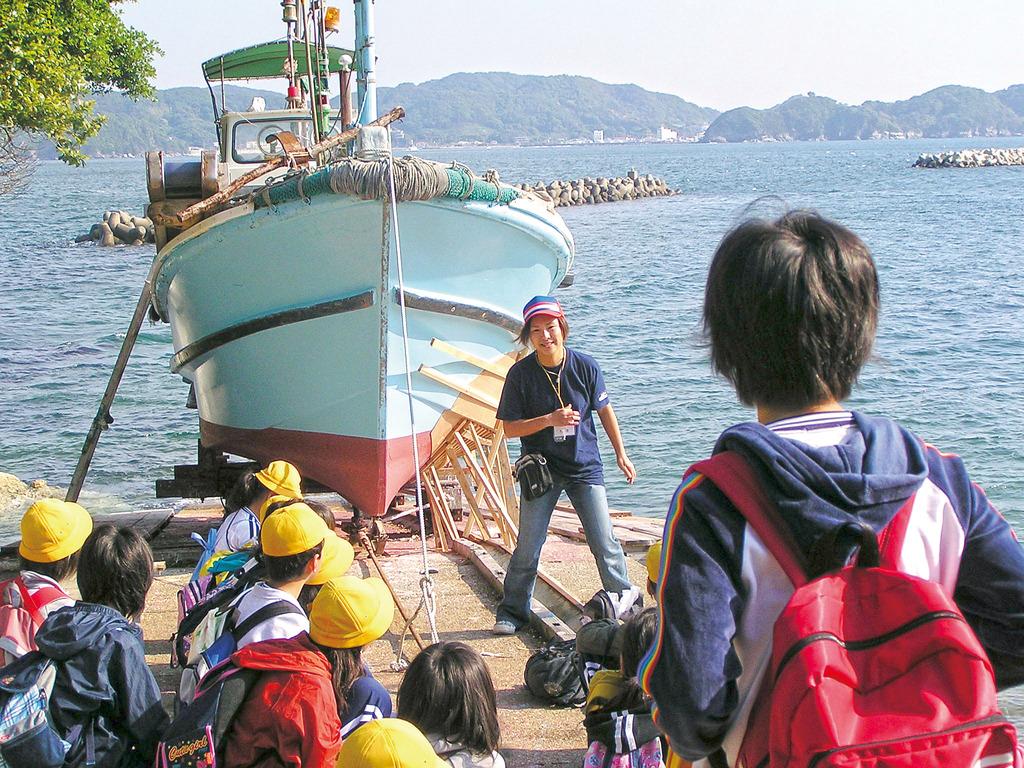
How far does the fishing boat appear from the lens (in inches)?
303

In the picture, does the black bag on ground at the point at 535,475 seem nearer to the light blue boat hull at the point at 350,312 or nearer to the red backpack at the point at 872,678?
the light blue boat hull at the point at 350,312

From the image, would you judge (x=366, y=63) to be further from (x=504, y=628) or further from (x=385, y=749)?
(x=385, y=749)

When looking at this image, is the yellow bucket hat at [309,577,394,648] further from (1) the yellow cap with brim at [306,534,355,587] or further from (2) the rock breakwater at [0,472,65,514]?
(2) the rock breakwater at [0,472,65,514]

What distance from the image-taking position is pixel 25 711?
10.7 ft

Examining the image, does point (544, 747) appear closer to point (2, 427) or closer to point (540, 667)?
point (540, 667)

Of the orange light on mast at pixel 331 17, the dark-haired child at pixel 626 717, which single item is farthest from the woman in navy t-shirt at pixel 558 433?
the orange light on mast at pixel 331 17

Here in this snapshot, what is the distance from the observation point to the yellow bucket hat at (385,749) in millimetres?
2406

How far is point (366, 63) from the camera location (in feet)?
28.4

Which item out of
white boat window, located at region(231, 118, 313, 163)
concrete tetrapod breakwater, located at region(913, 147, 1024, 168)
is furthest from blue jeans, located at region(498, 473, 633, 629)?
concrete tetrapod breakwater, located at region(913, 147, 1024, 168)

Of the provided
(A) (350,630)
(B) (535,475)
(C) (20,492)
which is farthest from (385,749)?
(C) (20,492)

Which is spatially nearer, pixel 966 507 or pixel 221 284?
pixel 966 507

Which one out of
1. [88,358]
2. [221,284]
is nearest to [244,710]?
[221,284]

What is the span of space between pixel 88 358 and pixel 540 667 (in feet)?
63.9

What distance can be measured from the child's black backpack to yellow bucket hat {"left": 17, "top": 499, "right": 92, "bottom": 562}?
1018 millimetres
